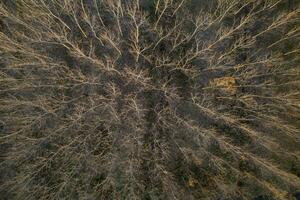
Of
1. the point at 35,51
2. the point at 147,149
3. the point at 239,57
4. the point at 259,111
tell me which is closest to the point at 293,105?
the point at 259,111

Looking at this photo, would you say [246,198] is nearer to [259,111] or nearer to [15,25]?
[259,111]

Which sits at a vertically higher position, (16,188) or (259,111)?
(259,111)

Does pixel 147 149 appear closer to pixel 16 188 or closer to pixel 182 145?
pixel 182 145

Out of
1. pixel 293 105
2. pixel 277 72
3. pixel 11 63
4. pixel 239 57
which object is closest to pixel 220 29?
pixel 239 57

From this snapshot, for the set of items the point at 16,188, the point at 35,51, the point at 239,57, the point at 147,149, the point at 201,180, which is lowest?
the point at 16,188

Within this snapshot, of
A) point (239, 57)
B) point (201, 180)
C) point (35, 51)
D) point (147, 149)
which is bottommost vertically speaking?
point (201, 180)

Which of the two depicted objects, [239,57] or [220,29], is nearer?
[220,29]
